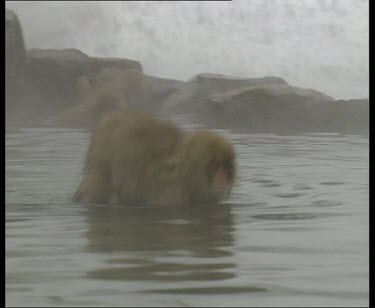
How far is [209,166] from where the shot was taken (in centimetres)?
557

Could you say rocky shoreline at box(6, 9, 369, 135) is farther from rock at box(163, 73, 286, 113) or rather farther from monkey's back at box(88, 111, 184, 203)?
monkey's back at box(88, 111, 184, 203)

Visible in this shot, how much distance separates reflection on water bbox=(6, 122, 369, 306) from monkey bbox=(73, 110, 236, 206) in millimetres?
128

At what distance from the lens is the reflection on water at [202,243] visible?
3277 mm

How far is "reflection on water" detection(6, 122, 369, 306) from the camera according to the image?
328 centimetres

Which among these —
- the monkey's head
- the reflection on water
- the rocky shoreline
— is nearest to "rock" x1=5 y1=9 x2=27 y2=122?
the rocky shoreline

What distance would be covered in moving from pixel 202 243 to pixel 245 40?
26.0 ft

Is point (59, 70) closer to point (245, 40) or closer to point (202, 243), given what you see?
point (245, 40)

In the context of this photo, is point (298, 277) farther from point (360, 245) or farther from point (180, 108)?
point (180, 108)

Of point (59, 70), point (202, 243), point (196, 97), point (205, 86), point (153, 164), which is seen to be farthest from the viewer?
point (59, 70)

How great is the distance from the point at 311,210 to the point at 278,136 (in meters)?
4.09

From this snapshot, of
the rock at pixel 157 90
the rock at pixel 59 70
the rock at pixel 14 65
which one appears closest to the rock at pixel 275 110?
the rock at pixel 157 90

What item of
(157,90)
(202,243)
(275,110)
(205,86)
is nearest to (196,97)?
(205,86)

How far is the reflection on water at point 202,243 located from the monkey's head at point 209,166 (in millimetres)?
102

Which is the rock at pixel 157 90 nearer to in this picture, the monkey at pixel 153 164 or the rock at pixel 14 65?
the rock at pixel 14 65
